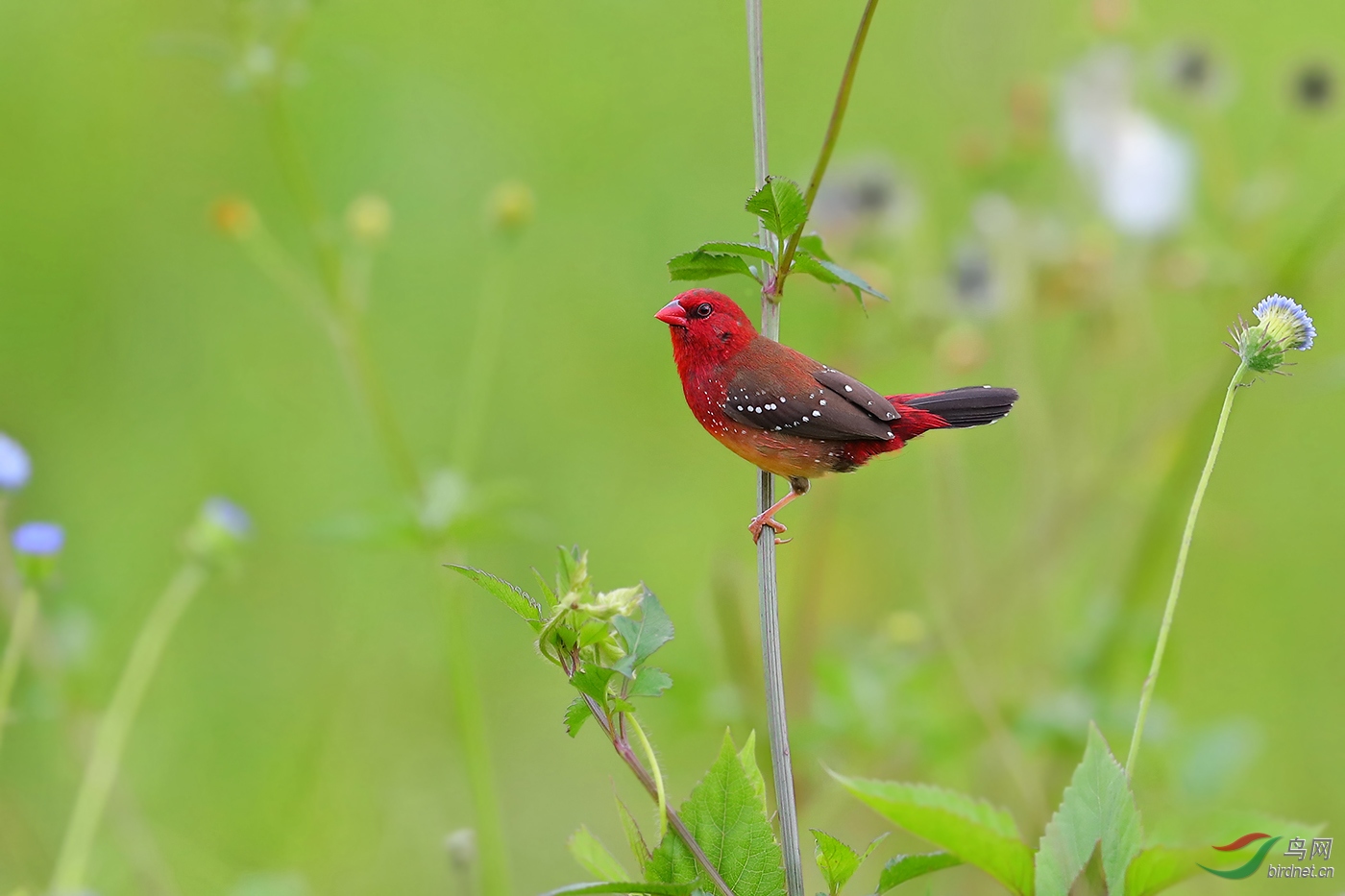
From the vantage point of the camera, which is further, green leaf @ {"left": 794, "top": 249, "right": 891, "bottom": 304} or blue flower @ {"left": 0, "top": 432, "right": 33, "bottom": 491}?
blue flower @ {"left": 0, "top": 432, "right": 33, "bottom": 491}

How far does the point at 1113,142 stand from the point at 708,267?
2.62 meters

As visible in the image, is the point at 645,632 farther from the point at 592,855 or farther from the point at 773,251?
the point at 773,251

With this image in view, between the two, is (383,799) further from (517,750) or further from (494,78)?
(494,78)

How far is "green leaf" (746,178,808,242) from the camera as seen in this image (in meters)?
0.96

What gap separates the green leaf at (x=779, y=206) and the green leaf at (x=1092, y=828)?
491 millimetres

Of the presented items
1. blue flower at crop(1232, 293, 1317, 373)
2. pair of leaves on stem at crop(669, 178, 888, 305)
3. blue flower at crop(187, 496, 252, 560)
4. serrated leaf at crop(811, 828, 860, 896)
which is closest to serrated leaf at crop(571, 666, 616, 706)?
serrated leaf at crop(811, 828, 860, 896)

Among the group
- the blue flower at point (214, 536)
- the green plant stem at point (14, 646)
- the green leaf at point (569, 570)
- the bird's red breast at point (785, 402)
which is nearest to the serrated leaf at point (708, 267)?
the bird's red breast at point (785, 402)

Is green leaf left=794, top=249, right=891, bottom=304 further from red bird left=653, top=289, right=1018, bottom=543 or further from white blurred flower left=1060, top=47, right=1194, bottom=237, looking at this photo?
white blurred flower left=1060, top=47, right=1194, bottom=237

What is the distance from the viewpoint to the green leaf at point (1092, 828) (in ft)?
3.28

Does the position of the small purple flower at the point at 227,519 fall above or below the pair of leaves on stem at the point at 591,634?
above

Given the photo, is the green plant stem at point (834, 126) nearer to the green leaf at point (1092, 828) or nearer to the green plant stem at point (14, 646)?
the green leaf at point (1092, 828)

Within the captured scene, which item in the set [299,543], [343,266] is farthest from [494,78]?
[343,266]

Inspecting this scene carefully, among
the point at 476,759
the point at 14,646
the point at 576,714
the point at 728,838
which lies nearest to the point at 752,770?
the point at 728,838

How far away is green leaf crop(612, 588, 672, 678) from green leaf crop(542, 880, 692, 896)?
166 millimetres
